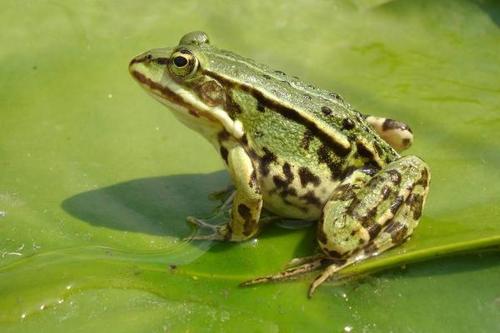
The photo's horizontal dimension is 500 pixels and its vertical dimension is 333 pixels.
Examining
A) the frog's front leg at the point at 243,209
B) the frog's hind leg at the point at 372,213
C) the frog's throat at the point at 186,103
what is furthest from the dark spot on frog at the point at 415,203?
the frog's throat at the point at 186,103

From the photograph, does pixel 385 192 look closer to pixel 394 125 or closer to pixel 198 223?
pixel 394 125

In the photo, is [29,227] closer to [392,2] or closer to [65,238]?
[65,238]

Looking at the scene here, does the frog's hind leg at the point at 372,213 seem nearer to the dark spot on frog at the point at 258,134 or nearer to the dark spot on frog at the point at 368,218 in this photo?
the dark spot on frog at the point at 368,218

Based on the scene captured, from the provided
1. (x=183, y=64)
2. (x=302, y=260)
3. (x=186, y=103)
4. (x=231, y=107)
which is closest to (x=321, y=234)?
(x=302, y=260)

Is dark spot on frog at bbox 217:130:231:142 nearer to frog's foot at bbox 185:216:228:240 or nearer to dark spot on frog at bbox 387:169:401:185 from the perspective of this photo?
frog's foot at bbox 185:216:228:240

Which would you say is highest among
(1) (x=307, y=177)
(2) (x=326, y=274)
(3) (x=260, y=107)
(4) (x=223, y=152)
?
(3) (x=260, y=107)

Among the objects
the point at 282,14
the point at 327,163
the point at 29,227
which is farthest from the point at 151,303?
the point at 282,14
